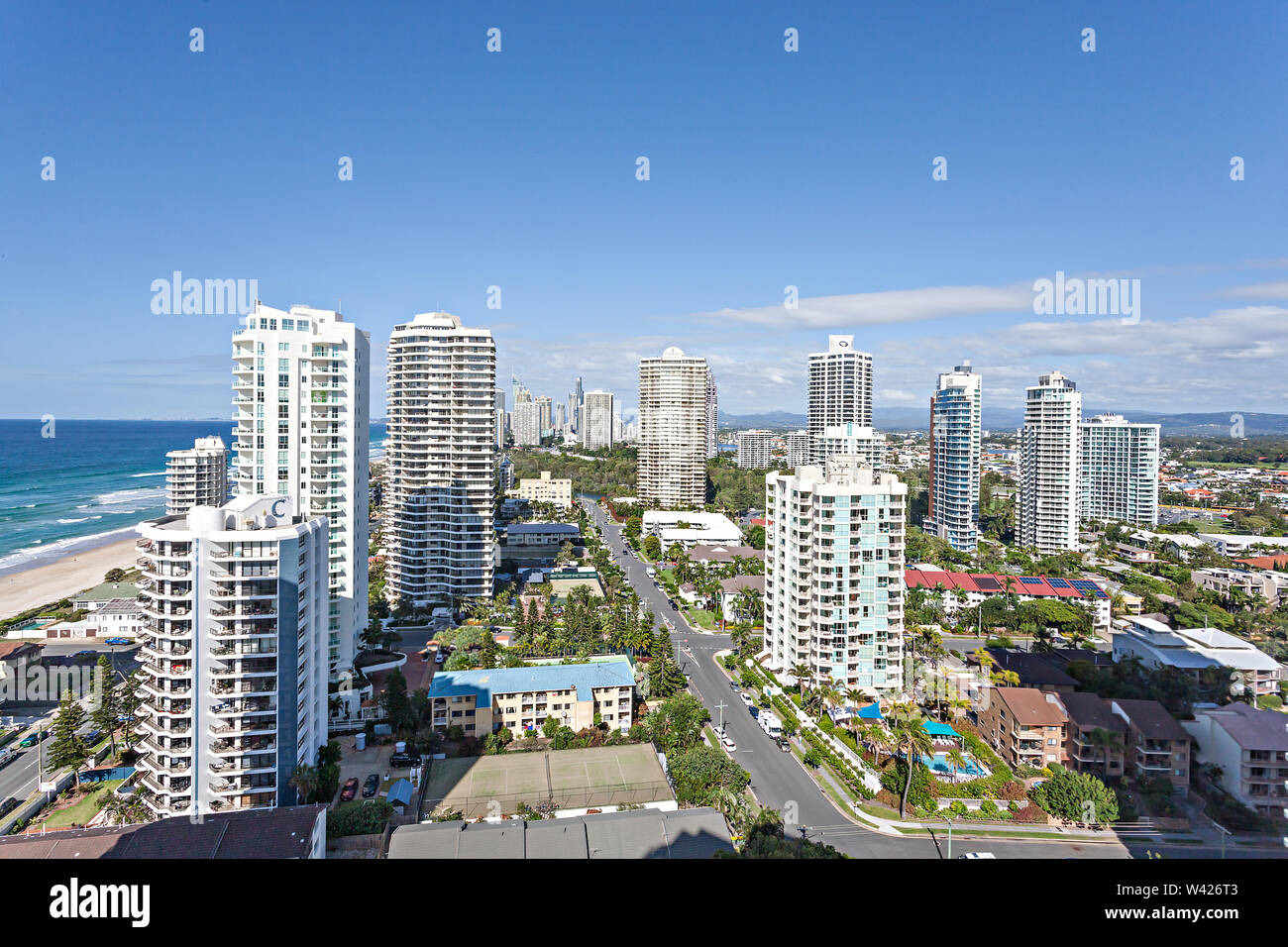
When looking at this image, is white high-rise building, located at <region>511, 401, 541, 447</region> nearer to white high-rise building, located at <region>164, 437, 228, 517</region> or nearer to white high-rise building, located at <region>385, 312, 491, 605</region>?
white high-rise building, located at <region>164, 437, 228, 517</region>

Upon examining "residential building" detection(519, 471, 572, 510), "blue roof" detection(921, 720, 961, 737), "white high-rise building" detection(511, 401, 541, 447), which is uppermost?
"white high-rise building" detection(511, 401, 541, 447)

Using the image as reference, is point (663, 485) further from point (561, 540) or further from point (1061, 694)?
point (1061, 694)

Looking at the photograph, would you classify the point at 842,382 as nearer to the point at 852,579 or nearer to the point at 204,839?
the point at 852,579

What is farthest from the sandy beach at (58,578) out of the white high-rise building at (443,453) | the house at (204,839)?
the house at (204,839)

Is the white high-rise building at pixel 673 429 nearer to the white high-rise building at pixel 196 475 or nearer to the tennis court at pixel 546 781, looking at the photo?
the white high-rise building at pixel 196 475

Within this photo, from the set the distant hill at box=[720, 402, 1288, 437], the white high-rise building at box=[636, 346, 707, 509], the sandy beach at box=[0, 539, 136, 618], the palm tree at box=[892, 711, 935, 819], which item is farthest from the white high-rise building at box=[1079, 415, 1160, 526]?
the sandy beach at box=[0, 539, 136, 618]

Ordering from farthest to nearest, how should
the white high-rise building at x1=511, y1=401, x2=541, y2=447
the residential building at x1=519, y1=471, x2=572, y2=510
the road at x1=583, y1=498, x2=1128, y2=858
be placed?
the white high-rise building at x1=511, y1=401, x2=541, y2=447 → the residential building at x1=519, y1=471, x2=572, y2=510 → the road at x1=583, y1=498, x2=1128, y2=858
